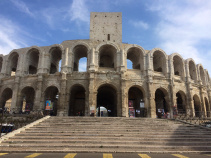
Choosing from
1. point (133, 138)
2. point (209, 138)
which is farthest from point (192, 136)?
point (133, 138)

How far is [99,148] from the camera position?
8086 mm

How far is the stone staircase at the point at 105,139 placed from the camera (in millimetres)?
8172

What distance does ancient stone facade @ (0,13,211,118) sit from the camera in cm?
1939

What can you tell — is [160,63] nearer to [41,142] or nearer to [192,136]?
Answer: [192,136]

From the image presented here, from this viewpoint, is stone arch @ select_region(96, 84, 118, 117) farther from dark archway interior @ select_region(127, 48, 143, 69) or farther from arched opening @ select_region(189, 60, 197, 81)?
arched opening @ select_region(189, 60, 197, 81)

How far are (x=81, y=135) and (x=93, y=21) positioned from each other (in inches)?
764

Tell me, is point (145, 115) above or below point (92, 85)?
below

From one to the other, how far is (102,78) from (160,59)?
9.87 metres

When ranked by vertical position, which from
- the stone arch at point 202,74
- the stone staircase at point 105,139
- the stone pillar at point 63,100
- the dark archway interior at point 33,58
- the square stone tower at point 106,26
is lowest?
the stone staircase at point 105,139

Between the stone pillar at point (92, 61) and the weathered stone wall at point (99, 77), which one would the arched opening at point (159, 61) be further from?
the stone pillar at point (92, 61)

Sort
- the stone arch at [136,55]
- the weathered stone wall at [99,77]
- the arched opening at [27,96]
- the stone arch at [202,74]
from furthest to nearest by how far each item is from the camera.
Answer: the stone arch at [202,74], the stone arch at [136,55], the arched opening at [27,96], the weathered stone wall at [99,77]

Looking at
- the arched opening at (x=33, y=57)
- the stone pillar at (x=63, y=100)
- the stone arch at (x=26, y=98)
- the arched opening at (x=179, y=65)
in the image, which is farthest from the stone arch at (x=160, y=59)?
the stone arch at (x=26, y=98)

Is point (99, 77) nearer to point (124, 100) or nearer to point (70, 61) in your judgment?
point (124, 100)

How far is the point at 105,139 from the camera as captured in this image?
938 centimetres
